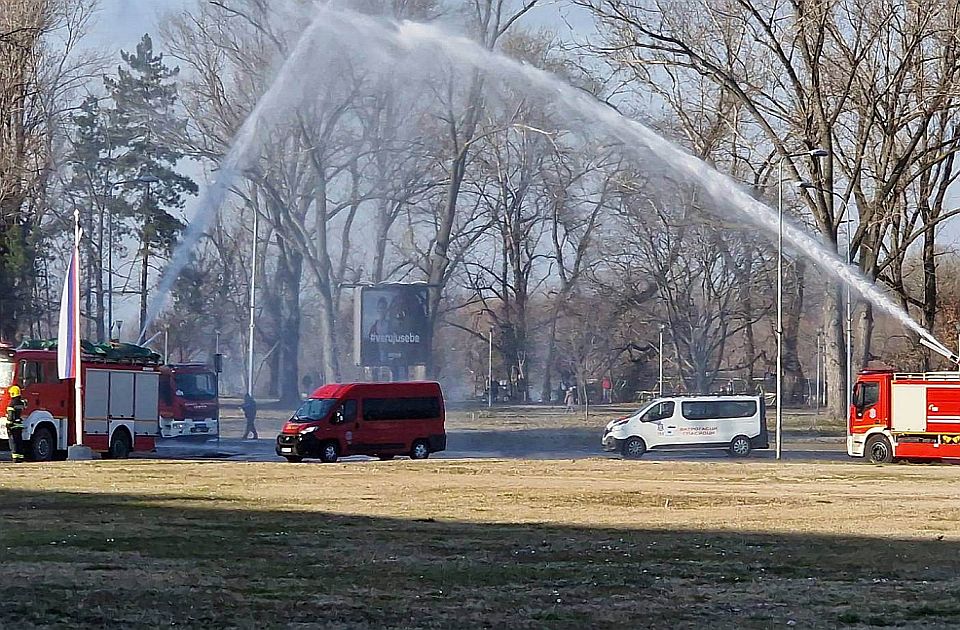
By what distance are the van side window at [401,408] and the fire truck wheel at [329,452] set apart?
47.4 inches

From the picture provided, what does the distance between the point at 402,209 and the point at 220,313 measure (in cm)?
1471

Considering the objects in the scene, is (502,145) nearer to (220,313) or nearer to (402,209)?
(402,209)

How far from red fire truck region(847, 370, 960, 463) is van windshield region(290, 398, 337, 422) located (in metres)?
15.4

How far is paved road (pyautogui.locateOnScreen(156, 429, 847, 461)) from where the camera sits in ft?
146

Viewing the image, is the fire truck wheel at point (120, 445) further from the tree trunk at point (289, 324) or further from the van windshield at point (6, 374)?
the tree trunk at point (289, 324)

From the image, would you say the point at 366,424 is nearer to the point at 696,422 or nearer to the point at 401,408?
the point at 401,408

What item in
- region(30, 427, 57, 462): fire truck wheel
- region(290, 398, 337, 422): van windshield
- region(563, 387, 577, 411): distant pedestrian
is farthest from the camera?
region(563, 387, 577, 411): distant pedestrian

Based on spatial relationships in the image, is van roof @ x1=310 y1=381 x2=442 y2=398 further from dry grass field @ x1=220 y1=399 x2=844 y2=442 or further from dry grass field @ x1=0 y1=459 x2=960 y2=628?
dry grass field @ x1=220 y1=399 x2=844 y2=442

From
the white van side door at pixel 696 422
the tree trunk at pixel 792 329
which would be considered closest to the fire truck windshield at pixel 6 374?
the white van side door at pixel 696 422

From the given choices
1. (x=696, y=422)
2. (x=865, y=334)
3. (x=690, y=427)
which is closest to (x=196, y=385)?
(x=690, y=427)

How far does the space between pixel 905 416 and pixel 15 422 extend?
24328 millimetres

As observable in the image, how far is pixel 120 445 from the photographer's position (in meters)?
40.3

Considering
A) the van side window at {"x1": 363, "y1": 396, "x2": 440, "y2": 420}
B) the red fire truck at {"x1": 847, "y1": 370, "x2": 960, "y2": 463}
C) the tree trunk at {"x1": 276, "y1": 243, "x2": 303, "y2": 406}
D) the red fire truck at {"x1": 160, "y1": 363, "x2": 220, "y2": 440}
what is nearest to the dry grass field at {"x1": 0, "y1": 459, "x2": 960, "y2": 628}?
the red fire truck at {"x1": 847, "y1": 370, "x2": 960, "y2": 463}

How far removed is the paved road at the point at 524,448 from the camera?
146 feet
